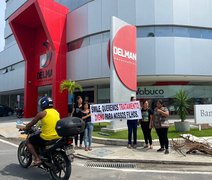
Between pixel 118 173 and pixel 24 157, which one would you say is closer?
pixel 118 173

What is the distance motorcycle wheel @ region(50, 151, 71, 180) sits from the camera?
5730 millimetres

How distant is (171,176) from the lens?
257 inches

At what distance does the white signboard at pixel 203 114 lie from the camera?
44.7ft

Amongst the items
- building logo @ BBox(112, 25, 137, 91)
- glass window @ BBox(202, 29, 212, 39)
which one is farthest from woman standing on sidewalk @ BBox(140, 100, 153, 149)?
glass window @ BBox(202, 29, 212, 39)

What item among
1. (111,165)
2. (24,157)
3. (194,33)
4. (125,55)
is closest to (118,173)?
(111,165)

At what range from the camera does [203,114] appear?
543 inches

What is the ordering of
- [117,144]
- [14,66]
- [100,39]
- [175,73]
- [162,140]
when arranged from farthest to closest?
[14,66], [100,39], [175,73], [117,144], [162,140]

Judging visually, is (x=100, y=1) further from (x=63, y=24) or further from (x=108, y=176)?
(x=108, y=176)

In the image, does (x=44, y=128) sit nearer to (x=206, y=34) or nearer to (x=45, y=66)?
(x=206, y=34)

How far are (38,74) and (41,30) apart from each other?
4.62 metres

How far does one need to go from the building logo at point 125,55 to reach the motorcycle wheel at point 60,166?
8612 millimetres

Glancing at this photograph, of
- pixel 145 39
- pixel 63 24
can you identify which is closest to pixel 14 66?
pixel 63 24

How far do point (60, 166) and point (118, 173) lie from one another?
1653mm

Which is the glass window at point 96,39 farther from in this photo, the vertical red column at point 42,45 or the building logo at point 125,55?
the building logo at point 125,55
